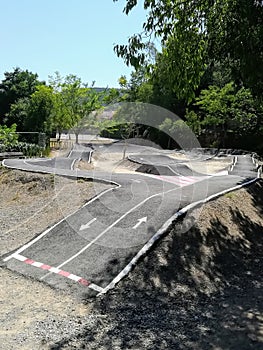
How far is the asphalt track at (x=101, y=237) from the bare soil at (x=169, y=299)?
14.5 inches

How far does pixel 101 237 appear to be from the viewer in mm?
8617

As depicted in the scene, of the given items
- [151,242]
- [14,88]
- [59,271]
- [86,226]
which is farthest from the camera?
[14,88]

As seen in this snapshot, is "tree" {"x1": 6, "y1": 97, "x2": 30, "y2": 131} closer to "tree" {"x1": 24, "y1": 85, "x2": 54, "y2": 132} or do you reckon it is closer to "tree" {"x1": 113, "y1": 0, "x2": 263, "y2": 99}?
"tree" {"x1": 24, "y1": 85, "x2": 54, "y2": 132}

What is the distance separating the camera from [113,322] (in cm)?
551

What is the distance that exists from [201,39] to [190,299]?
579cm

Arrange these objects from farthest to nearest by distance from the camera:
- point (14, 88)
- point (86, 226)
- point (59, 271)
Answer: point (14, 88), point (86, 226), point (59, 271)

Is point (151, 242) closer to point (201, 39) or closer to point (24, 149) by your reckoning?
point (201, 39)

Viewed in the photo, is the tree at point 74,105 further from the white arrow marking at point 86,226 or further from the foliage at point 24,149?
the white arrow marking at point 86,226

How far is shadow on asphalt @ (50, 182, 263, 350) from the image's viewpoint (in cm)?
492

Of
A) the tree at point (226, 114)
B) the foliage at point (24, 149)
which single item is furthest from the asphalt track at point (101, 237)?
the tree at point (226, 114)

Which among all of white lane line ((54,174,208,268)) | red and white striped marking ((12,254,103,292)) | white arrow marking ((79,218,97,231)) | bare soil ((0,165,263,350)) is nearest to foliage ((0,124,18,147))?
bare soil ((0,165,263,350))

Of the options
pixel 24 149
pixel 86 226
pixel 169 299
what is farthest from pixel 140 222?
pixel 24 149

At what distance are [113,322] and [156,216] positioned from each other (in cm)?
411

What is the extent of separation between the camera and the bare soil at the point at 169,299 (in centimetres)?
497
